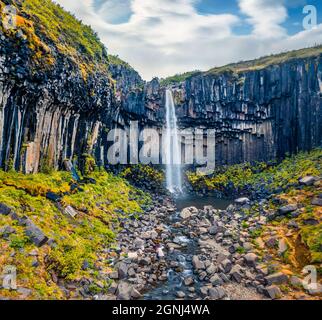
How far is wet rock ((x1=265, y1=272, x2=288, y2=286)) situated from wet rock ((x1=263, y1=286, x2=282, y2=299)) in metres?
0.64

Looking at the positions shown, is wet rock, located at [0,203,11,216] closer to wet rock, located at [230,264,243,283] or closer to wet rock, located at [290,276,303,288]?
wet rock, located at [230,264,243,283]

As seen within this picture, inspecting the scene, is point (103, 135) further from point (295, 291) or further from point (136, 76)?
point (295, 291)

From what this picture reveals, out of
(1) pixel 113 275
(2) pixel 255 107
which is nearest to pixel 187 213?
(1) pixel 113 275

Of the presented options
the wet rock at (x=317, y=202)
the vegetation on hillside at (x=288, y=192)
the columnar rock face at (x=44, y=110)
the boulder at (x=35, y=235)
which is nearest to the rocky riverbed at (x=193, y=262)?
the vegetation on hillside at (x=288, y=192)

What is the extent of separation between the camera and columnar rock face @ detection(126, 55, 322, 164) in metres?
38.3

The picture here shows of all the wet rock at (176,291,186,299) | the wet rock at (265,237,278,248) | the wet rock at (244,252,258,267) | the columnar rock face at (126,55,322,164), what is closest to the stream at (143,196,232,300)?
the wet rock at (176,291,186,299)

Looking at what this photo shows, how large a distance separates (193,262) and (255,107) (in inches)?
1269

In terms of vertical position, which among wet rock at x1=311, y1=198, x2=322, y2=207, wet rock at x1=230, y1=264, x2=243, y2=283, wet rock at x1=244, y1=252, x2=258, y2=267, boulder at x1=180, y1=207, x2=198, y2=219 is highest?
wet rock at x1=311, y1=198, x2=322, y2=207

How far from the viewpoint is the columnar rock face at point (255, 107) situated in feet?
126

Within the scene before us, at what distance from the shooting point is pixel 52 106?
2138cm

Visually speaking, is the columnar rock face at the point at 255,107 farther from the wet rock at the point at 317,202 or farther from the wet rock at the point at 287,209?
the wet rock at the point at 287,209

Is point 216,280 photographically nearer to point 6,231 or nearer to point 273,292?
point 273,292
